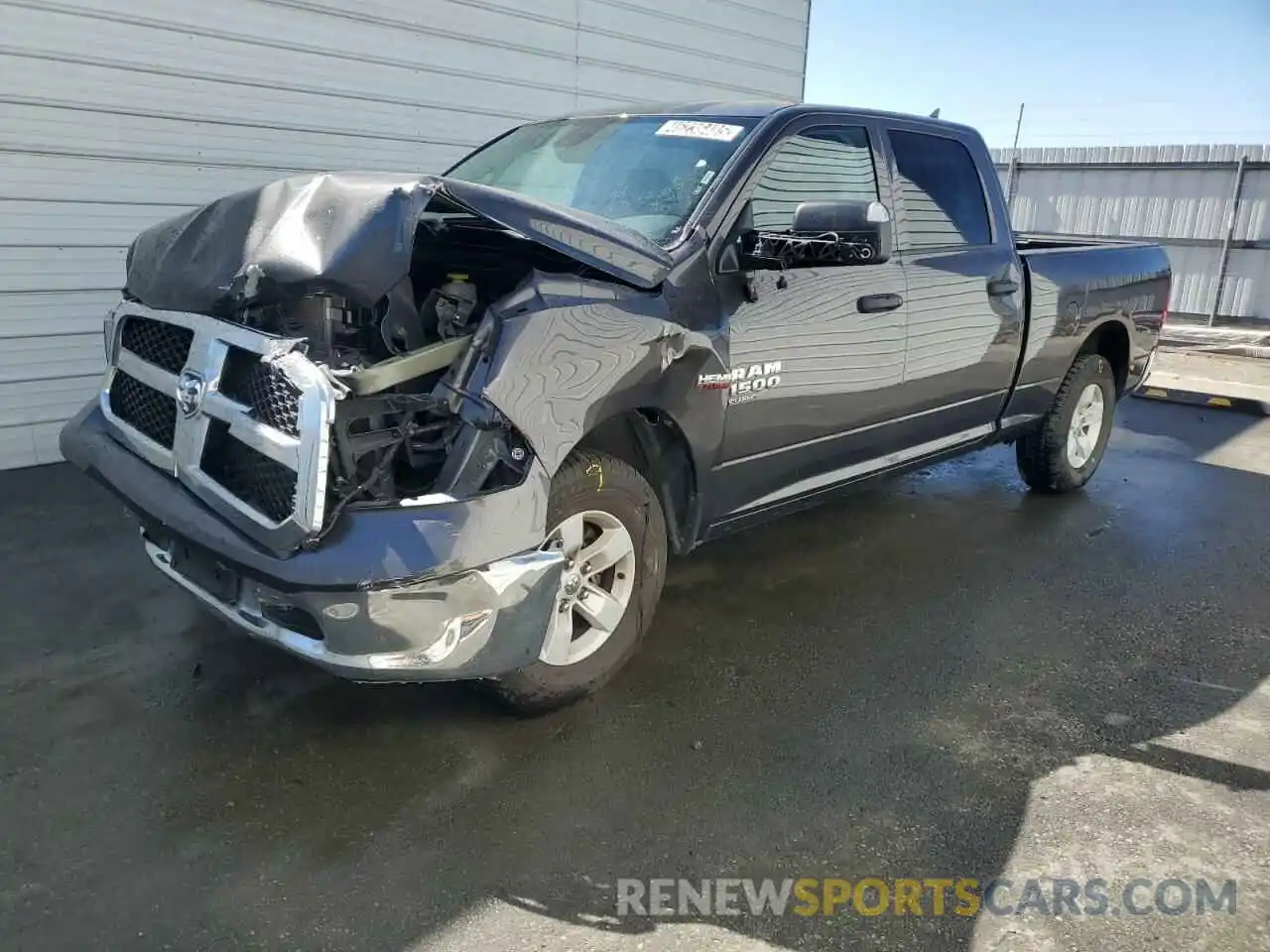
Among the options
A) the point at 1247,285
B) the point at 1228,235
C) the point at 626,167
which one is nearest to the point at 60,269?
the point at 626,167

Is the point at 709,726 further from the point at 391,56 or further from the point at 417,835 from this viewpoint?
the point at 391,56

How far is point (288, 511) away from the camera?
2.62 meters

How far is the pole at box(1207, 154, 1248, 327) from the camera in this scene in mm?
13539

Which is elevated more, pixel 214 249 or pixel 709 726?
pixel 214 249

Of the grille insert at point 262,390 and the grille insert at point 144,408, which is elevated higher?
the grille insert at point 262,390

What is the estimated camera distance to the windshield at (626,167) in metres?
3.58

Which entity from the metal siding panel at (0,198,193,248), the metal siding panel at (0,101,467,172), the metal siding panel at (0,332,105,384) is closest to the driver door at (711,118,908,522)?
the metal siding panel at (0,101,467,172)

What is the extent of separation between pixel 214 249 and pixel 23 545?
2.48 meters

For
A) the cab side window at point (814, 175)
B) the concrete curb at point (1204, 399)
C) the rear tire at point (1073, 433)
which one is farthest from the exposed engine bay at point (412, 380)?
the concrete curb at point (1204, 399)

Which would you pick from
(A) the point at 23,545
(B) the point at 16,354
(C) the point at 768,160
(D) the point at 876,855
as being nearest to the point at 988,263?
(C) the point at 768,160

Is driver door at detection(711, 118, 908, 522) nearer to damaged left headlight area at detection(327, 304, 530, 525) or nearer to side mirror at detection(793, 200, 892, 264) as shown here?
side mirror at detection(793, 200, 892, 264)

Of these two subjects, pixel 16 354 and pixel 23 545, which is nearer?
pixel 23 545
